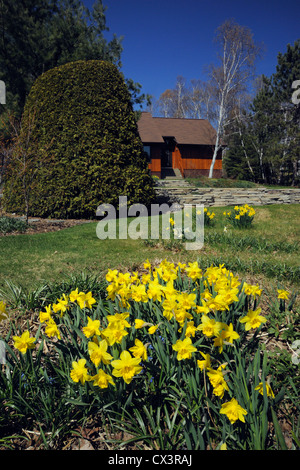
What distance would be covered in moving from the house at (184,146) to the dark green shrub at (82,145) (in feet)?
53.4

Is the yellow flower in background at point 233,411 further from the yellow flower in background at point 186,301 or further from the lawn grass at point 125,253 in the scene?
the lawn grass at point 125,253

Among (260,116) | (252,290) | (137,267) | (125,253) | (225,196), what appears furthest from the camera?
(260,116)

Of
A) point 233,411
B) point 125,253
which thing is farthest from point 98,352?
point 125,253

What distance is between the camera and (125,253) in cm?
450

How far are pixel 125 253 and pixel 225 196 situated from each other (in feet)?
20.0

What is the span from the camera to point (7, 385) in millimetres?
1488

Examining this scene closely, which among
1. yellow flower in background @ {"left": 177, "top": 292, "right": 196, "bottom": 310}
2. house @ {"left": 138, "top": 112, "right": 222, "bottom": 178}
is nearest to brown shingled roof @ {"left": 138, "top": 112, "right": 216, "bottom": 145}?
house @ {"left": 138, "top": 112, "right": 222, "bottom": 178}

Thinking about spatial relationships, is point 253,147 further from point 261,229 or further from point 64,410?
point 64,410

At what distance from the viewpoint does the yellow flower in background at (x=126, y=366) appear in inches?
46.9

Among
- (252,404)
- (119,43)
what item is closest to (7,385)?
Answer: (252,404)

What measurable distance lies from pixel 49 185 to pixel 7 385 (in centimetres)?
608

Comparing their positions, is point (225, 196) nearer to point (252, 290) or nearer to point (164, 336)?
point (252, 290)

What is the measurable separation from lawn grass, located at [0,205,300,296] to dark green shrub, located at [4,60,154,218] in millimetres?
1244
